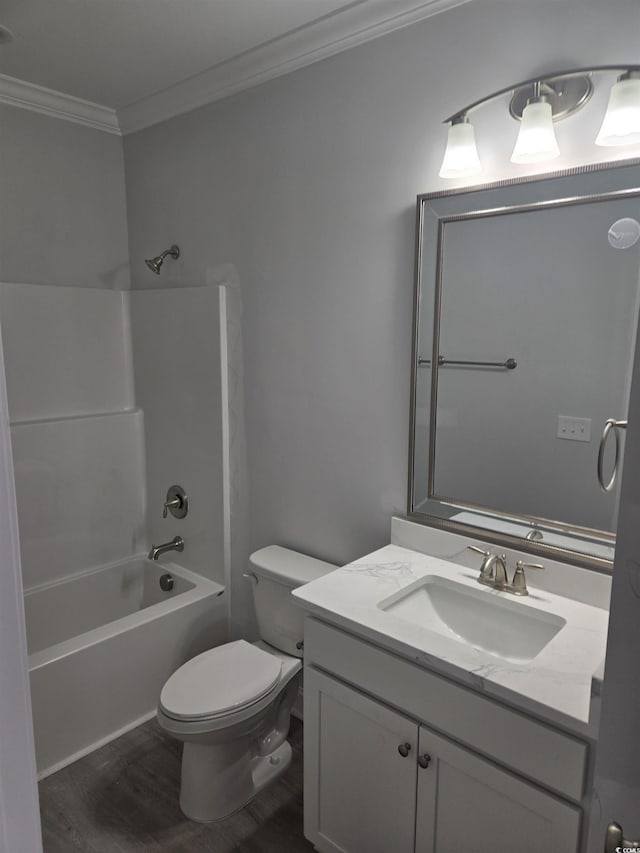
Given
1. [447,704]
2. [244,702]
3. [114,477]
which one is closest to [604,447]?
[447,704]

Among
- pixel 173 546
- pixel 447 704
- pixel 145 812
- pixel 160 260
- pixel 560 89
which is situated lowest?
pixel 145 812

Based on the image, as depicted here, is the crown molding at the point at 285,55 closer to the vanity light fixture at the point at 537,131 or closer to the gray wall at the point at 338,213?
the gray wall at the point at 338,213

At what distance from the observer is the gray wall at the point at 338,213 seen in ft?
5.31

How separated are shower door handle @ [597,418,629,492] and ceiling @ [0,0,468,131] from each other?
124 centimetres

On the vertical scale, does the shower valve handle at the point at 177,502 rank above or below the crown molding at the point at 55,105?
below

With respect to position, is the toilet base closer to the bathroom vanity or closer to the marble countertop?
the bathroom vanity

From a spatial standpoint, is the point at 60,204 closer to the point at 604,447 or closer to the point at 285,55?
the point at 285,55

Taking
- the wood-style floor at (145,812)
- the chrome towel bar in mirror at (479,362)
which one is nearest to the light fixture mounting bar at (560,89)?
the chrome towel bar in mirror at (479,362)

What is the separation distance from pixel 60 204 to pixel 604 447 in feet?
7.98

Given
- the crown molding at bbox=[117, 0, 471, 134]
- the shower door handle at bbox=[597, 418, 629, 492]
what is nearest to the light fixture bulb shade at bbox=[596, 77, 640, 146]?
the crown molding at bbox=[117, 0, 471, 134]

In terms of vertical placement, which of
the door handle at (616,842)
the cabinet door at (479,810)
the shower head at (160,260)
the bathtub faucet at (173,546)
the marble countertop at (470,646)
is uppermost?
the shower head at (160,260)

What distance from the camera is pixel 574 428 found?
1600mm

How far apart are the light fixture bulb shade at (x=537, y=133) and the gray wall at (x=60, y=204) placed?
2020 millimetres

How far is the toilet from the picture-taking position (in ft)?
6.08
